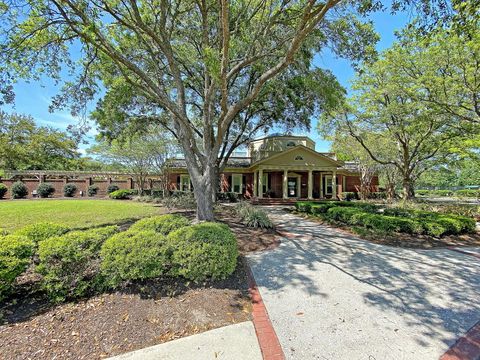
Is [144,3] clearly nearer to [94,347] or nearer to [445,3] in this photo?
[445,3]

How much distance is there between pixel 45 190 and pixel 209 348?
26.6 meters

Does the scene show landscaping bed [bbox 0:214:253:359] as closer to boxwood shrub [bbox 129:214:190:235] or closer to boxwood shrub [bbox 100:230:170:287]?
boxwood shrub [bbox 100:230:170:287]

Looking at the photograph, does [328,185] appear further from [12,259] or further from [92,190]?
[12,259]

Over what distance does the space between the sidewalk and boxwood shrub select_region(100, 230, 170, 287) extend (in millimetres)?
1191

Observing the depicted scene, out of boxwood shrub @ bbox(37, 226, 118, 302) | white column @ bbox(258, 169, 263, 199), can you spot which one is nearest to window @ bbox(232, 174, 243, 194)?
white column @ bbox(258, 169, 263, 199)

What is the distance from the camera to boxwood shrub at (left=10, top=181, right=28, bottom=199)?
21.1 meters

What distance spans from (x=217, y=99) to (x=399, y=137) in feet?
41.0

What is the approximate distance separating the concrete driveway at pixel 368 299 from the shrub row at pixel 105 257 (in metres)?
1.20

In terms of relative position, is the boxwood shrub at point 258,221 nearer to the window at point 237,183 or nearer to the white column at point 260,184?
the white column at point 260,184

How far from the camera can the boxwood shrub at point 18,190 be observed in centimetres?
2106

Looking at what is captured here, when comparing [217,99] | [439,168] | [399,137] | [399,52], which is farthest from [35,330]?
[439,168]

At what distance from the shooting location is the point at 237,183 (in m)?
23.8

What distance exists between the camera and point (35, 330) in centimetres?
276

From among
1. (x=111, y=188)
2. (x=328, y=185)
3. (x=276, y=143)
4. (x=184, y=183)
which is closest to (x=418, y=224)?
(x=276, y=143)
